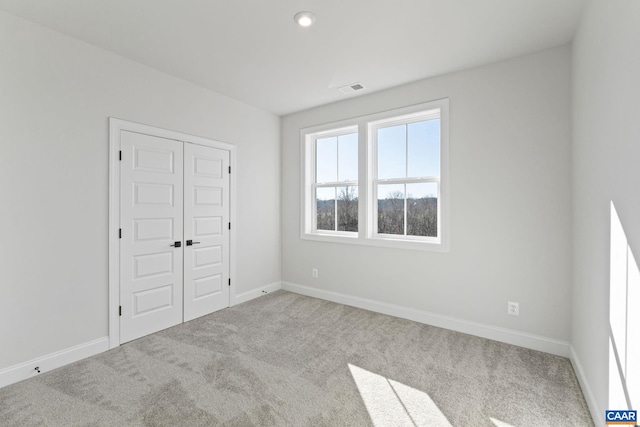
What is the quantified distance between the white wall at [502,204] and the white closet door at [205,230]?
→ 209 centimetres

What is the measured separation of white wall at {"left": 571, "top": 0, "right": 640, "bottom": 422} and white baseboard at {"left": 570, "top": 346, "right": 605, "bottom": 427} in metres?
0.01

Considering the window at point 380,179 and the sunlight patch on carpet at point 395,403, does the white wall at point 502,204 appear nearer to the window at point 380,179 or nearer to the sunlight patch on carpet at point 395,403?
the window at point 380,179

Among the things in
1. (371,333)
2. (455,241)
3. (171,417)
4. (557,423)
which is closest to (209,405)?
(171,417)

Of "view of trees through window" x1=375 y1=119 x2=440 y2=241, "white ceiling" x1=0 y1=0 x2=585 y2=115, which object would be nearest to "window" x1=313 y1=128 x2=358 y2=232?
"view of trees through window" x1=375 y1=119 x2=440 y2=241

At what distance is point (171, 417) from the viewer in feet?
6.29

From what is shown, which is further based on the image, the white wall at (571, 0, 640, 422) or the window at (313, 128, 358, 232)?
the window at (313, 128, 358, 232)

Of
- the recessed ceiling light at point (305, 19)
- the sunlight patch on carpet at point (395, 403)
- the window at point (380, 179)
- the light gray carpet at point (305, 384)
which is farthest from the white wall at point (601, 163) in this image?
the recessed ceiling light at point (305, 19)

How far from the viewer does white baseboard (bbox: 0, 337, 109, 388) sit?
7.48 feet

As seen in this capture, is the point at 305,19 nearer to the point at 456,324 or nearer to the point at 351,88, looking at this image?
the point at 351,88

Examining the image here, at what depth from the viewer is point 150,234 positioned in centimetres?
319

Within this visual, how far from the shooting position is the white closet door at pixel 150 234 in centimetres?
300

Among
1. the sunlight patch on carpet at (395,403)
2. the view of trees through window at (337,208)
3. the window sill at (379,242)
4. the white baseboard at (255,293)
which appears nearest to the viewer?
the sunlight patch on carpet at (395,403)

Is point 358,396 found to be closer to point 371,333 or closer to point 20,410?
point 371,333

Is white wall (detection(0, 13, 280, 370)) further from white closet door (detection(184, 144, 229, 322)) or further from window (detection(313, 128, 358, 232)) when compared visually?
window (detection(313, 128, 358, 232))
